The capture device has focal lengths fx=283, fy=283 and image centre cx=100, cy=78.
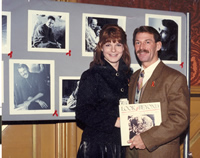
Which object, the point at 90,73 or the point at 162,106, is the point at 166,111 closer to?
the point at 162,106

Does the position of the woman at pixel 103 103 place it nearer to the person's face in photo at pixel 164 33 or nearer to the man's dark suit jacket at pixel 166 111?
the man's dark suit jacket at pixel 166 111

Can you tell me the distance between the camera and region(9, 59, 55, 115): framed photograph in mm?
1739

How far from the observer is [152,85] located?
169cm

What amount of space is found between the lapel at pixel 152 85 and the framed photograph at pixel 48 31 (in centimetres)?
56

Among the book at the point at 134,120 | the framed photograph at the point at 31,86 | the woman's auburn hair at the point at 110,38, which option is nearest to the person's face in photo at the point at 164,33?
the woman's auburn hair at the point at 110,38

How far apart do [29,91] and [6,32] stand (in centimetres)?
39

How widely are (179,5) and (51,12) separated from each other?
108 centimetres

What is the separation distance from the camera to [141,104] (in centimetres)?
167

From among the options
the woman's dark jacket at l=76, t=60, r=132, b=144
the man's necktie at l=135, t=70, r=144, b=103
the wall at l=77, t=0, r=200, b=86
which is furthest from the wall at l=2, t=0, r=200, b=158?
the man's necktie at l=135, t=70, r=144, b=103

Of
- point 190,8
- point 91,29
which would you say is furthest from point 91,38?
point 190,8

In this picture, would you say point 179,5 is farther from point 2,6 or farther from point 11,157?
point 11,157

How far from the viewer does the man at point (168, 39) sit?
6.36ft

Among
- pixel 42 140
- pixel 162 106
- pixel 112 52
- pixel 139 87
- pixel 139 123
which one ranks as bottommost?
pixel 42 140

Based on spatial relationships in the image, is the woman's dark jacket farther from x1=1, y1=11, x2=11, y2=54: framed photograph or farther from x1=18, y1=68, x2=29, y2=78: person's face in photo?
x1=1, y1=11, x2=11, y2=54: framed photograph
